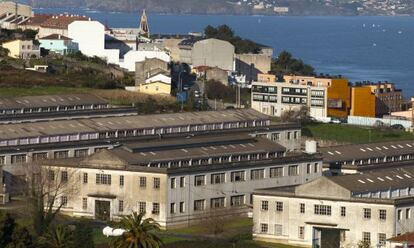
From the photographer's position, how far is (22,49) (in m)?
71.0

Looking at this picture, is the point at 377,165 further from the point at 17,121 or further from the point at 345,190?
the point at 17,121

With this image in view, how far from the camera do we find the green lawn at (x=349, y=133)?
59375mm

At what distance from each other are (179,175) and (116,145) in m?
5.27

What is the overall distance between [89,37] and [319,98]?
1441 centimetres

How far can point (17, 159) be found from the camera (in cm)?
4547

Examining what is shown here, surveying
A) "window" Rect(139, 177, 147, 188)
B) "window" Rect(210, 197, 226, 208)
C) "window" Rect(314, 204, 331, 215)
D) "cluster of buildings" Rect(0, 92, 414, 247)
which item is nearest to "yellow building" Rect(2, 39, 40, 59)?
"cluster of buildings" Rect(0, 92, 414, 247)

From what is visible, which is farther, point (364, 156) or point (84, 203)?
point (364, 156)

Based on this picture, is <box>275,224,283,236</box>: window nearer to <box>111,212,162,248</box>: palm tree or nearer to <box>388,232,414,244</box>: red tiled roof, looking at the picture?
<box>388,232,414,244</box>: red tiled roof

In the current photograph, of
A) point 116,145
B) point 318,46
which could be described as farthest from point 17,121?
point 318,46

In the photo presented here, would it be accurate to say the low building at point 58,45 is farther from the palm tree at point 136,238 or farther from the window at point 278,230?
the palm tree at point 136,238

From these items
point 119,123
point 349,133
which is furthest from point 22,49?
point 119,123

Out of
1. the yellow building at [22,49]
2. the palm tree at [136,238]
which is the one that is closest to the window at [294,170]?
the palm tree at [136,238]

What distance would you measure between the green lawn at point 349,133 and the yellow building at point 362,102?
177 inches

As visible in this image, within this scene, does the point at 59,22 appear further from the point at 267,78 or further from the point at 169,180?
the point at 169,180
